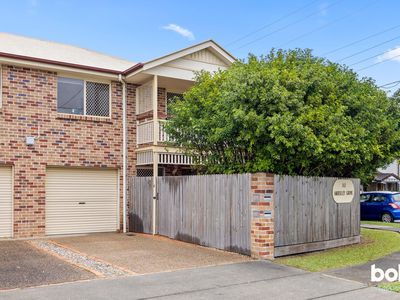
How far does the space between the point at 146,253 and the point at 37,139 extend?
17.5 feet

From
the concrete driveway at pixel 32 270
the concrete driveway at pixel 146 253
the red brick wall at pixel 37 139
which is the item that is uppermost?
the red brick wall at pixel 37 139

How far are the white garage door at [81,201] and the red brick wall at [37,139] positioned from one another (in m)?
0.33

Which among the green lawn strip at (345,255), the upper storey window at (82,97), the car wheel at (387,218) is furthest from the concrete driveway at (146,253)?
the car wheel at (387,218)

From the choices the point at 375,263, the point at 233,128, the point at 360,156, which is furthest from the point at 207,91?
the point at 375,263

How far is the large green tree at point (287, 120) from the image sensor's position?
31.1 feet

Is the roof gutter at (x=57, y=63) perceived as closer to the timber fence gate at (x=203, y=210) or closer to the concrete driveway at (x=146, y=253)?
the timber fence gate at (x=203, y=210)

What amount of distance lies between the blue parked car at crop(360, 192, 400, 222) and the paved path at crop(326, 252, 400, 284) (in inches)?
404

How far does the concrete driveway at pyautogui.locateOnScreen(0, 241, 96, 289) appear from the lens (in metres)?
7.17

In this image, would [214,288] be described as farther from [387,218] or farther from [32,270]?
[387,218]

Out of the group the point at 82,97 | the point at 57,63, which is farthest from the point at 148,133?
the point at 57,63

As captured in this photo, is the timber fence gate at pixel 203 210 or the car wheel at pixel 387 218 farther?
the car wheel at pixel 387 218

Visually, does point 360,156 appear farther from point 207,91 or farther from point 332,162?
point 207,91

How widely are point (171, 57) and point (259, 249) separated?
7331 mm

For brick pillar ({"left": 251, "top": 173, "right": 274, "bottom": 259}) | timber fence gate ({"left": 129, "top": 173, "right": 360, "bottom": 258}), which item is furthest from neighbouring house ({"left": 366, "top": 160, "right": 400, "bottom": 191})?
brick pillar ({"left": 251, "top": 173, "right": 274, "bottom": 259})
